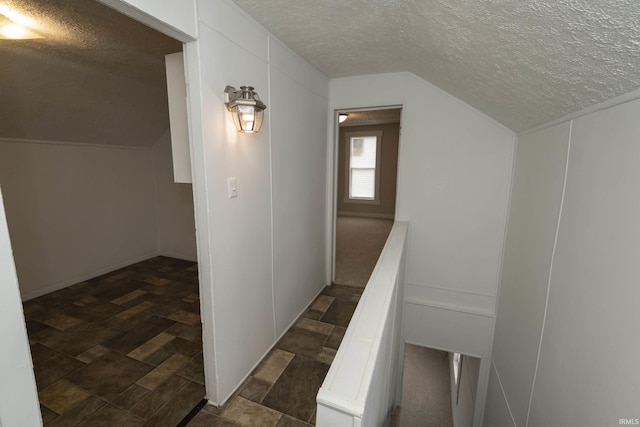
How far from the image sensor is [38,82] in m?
2.29

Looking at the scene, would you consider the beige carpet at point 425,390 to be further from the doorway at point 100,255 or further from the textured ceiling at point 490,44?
the textured ceiling at point 490,44

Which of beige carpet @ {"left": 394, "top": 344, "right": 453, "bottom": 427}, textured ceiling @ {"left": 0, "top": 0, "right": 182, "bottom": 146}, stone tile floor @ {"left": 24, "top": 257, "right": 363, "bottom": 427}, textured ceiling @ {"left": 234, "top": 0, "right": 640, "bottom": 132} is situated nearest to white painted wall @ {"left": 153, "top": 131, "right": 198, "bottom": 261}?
textured ceiling @ {"left": 0, "top": 0, "right": 182, "bottom": 146}

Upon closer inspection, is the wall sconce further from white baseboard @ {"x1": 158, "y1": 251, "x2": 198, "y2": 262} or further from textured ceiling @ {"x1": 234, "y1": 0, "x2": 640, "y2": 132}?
white baseboard @ {"x1": 158, "y1": 251, "x2": 198, "y2": 262}

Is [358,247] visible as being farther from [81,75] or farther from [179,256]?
[81,75]

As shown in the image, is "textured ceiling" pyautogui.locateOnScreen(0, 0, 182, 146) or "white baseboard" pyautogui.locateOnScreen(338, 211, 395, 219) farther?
"white baseboard" pyautogui.locateOnScreen(338, 211, 395, 219)

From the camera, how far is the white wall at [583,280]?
1.04 metres

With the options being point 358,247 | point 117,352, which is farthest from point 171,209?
point 358,247

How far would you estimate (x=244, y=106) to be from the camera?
1604 millimetres

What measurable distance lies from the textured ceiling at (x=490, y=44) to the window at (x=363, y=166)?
14.5ft

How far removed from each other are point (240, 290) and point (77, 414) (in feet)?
3.90

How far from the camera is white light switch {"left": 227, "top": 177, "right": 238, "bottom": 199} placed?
1.71 metres

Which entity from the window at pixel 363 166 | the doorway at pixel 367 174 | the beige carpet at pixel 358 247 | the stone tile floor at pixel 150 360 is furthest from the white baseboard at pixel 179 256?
the window at pixel 363 166

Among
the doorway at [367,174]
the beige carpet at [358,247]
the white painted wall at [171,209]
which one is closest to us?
the beige carpet at [358,247]

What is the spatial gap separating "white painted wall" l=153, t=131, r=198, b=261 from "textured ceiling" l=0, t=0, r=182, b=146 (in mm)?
606
